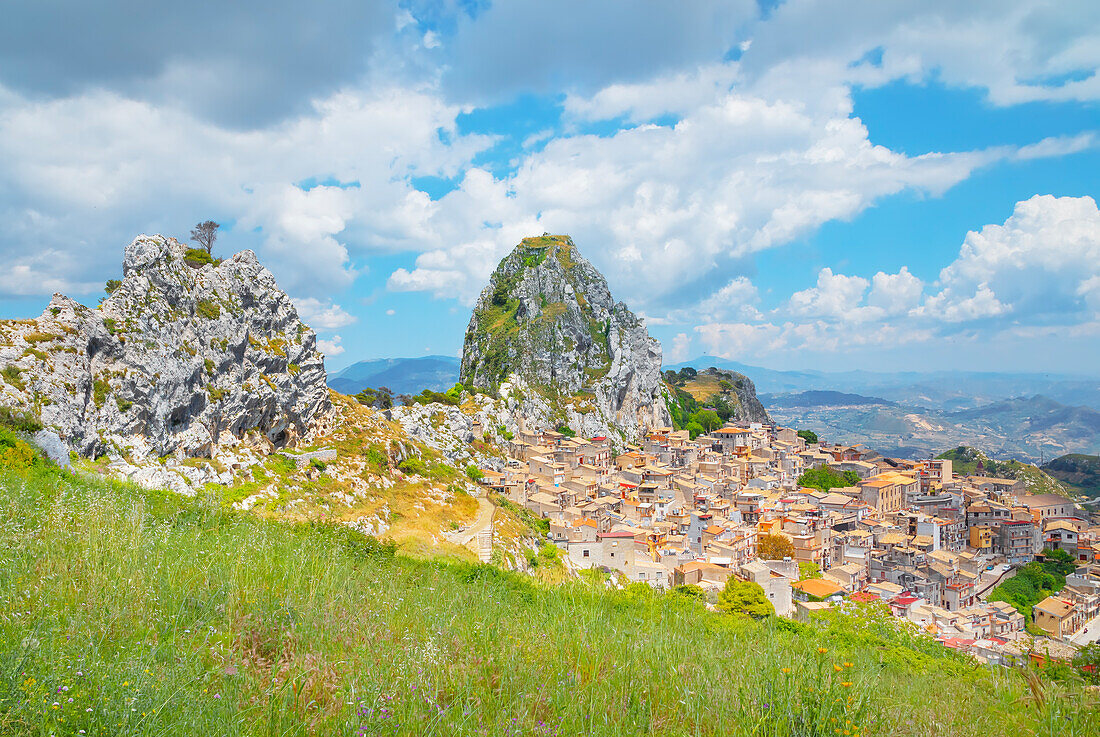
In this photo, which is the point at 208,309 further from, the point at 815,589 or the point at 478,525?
the point at 815,589

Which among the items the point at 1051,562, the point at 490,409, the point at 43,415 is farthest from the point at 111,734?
the point at 1051,562

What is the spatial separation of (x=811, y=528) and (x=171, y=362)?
141ft

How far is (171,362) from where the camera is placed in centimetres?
2284

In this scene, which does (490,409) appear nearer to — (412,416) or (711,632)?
(412,416)

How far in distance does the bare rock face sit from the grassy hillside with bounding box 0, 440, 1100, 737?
14.8 metres

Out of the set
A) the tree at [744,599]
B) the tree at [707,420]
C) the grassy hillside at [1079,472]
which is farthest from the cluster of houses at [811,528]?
the grassy hillside at [1079,472]

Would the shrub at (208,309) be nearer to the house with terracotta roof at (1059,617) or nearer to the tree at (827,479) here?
the house with terracotta roof at (1059,617)

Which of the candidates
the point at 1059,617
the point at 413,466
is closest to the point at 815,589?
the point at 1059,617

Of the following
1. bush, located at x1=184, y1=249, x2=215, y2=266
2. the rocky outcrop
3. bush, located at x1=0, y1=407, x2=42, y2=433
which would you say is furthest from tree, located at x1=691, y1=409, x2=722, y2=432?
bush, located at x1=0, y1=407, x2=42, y2=433

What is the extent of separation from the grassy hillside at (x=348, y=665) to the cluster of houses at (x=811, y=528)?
23.3 meters

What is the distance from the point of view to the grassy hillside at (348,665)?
3197mm

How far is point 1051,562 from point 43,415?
65583 mm

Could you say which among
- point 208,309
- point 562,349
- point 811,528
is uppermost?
point 562,349

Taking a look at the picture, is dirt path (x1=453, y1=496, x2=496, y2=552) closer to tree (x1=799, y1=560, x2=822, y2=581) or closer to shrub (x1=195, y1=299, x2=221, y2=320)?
shrub (x1=195, y1=299, x2=221, y2=320)
